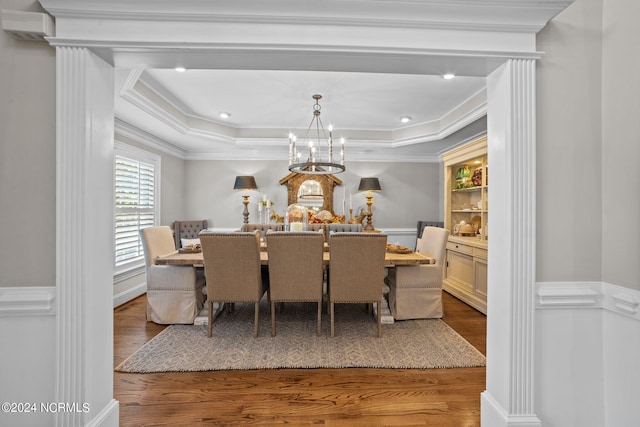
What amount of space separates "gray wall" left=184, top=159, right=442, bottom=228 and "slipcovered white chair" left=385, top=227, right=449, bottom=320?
2435 mm

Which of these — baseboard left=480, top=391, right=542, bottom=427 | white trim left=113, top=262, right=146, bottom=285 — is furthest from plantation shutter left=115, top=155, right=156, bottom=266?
baseboard left=480, top=391, right=542, bottom=427

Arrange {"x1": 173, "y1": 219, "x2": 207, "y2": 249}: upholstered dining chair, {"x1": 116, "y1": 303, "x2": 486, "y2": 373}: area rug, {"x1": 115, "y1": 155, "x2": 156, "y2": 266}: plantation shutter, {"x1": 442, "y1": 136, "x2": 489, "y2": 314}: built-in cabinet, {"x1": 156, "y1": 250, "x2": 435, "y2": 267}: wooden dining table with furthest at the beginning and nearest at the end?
{"x1": 173, "y1": 219, "x2": 207, "y2": 249}: upholstered dining chair, {"x1": 115, "y1": 155, "x2": 156, "y2": 266}: plantation shutter, {"x1": 442, "y1": 136, "x2": 489, "y2": 314}: built-in cabinet, {"x1": 156, "y1": 250, "x2": 435, "y2": 267}: wooden dining table, {"x1": 116, "y1": 303, "x2": 486, "y2": 373}: area rug

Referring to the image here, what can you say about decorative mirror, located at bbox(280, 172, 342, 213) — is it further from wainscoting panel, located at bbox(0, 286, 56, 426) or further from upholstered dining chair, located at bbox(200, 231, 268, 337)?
wainscoting panel, located at bbox(0, 286, 56, 426)

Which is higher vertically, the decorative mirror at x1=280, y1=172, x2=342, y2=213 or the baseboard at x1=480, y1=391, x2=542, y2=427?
the decorative mirror at x1=280, y1=172, x2=342, y2=213

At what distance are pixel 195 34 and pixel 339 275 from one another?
6.77 ft

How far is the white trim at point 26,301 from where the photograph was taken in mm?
1296

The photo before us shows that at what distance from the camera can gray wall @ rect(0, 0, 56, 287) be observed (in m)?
1.31

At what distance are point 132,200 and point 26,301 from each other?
301 centimetres

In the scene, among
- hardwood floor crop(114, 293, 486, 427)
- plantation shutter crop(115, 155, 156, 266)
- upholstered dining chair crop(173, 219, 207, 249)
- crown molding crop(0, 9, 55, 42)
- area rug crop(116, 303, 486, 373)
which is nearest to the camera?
crown molding crop(0, 9, 55, 42)

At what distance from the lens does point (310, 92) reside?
3.35 metres

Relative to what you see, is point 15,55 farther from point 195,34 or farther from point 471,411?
point 471,411

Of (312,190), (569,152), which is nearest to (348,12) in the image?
(569,152)

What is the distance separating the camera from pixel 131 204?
→ 155 inches

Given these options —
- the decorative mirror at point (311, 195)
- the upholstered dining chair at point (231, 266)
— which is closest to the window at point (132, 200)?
the upholstered dining chair at point (231, 266)
